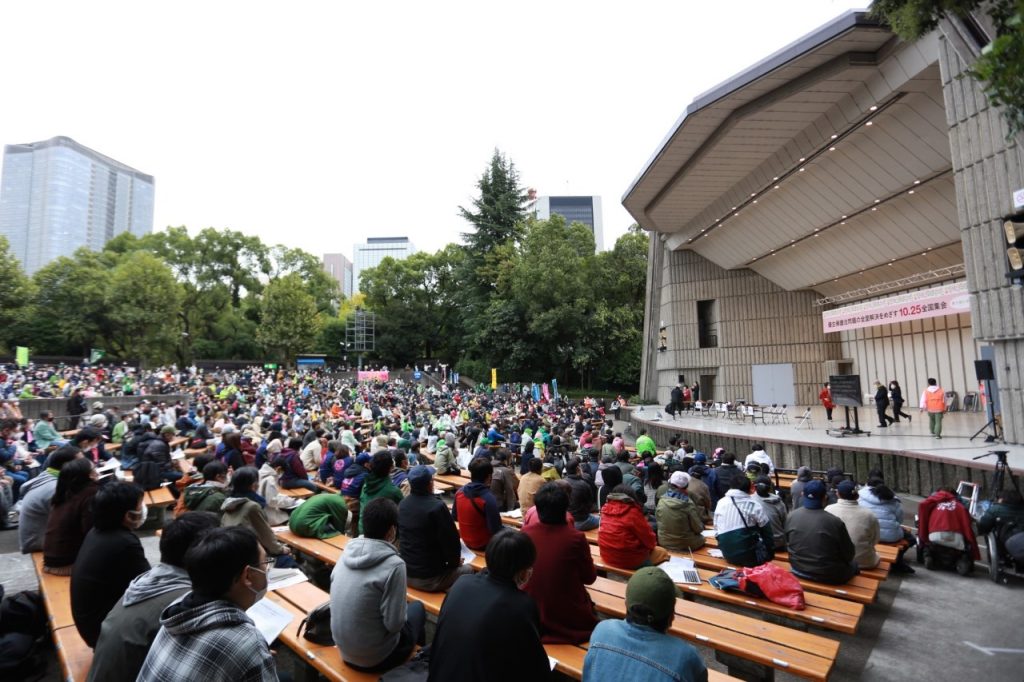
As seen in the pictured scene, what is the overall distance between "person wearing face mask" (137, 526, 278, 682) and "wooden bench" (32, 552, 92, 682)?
133cm

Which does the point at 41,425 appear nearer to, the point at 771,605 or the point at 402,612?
the point at 402,612

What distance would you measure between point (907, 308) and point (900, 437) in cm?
583

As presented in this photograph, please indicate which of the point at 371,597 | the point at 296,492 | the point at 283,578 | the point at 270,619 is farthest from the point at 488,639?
the point at 296,492

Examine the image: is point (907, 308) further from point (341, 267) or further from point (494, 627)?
point (341, 267)

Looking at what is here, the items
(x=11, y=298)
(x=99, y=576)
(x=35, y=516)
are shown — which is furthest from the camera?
(x=11, y=298)

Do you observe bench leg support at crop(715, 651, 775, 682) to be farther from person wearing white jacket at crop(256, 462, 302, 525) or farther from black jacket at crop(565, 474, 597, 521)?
person wearing white jacket at crop(256, 462, 302, 525)

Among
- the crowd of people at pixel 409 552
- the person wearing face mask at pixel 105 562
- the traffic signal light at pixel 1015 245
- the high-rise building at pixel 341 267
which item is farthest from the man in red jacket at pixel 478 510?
the high-rise building at pixel 341 267

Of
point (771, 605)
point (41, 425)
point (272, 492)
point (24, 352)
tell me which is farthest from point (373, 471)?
point (24, 352)

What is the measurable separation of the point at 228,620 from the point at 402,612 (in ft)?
3.36

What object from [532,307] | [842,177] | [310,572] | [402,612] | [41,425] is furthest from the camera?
[532,307]

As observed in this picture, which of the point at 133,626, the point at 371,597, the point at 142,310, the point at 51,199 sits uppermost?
the point at 51,199

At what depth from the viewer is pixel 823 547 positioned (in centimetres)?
394

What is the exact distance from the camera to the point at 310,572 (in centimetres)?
461

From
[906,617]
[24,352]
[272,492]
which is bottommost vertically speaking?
[906,617]
